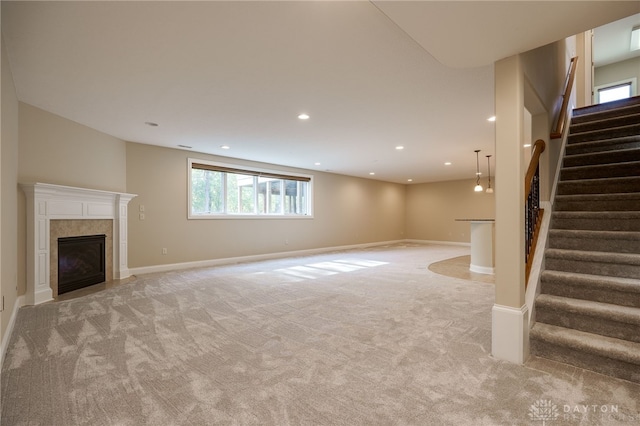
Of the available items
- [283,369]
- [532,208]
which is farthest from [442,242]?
[283,369]

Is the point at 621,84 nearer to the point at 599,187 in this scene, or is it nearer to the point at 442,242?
the point at 442,242

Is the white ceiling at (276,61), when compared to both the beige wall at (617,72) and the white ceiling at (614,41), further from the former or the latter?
the beige wall at (617,72)

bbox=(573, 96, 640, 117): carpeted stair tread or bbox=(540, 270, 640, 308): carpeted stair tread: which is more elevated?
bbox=(573, 96, 640, 117): carpeted stair tread

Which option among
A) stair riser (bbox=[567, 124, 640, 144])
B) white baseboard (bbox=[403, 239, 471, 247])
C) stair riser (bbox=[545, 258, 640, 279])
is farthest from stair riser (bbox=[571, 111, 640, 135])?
white baseboard (bbox=[403, 239, 471, 247])

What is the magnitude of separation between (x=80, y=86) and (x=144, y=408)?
3.29m

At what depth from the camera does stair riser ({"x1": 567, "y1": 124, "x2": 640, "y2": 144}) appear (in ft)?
11.3

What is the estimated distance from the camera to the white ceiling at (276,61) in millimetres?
1873

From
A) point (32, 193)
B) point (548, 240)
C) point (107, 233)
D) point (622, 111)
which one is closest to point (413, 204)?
point (622, 111)

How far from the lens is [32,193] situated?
3590mm

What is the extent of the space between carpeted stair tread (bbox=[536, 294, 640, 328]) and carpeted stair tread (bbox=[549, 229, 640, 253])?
2.03 ft

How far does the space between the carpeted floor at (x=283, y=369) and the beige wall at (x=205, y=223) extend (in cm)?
207

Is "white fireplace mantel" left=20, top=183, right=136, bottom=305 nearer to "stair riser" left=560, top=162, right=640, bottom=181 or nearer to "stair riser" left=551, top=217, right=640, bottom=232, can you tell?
"stair riser" left=551, top=217, right=640, bottom=232

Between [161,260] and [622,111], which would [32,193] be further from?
[622,111]

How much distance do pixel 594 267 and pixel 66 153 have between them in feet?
20.6
